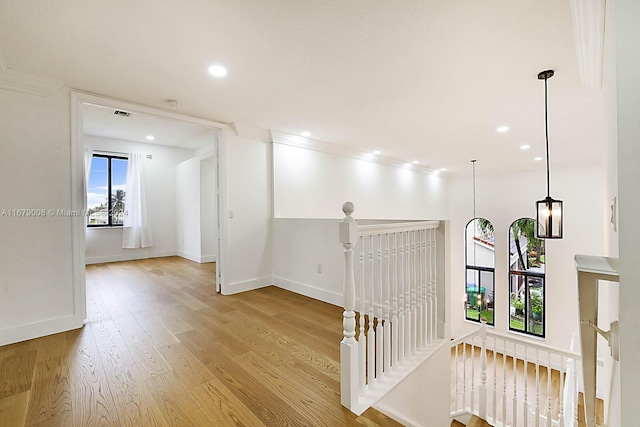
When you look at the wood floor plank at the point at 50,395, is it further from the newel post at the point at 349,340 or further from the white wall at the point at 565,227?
the white wall at the point at 565,227

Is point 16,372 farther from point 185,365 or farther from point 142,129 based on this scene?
point 142,129

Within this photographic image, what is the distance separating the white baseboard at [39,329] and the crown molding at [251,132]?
107 inches

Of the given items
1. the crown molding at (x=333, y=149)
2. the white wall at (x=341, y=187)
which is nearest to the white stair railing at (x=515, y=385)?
the white wall at (x=341, y=187)

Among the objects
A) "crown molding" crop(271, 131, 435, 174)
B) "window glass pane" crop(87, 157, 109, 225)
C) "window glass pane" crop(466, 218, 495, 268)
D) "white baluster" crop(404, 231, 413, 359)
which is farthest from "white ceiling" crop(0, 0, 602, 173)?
"window glass pane" crop(466, 218, 495, 268)

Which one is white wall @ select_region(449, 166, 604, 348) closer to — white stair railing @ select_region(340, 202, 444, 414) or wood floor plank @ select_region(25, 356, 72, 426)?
white stair railing @ select_region(340, 202, 444, 414)

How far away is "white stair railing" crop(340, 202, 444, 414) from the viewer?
1677 millimetres

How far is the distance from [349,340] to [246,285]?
8.49 feet

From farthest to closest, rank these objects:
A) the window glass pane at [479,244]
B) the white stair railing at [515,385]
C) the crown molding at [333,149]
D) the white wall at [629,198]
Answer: the window glass pane at [479,244]
the crown molding at [333,149]
the white stair railing at [515,385]
the white wall at [629,198]

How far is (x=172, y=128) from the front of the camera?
5.07 metres

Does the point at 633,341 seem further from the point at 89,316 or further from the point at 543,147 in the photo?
the point at 543,147

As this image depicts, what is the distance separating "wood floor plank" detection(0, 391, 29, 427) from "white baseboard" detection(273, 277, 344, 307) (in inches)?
99.7

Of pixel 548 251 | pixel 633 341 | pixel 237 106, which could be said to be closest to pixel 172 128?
pixel 237 106

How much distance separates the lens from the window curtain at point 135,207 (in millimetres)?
6109

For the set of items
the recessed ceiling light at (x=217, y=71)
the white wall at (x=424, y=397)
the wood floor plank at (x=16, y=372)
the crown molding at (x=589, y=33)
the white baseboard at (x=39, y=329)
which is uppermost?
the recessed ceiling light at (x=217, y=71)
